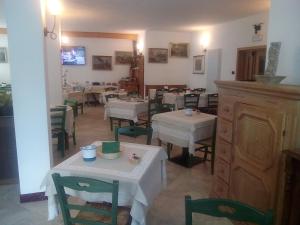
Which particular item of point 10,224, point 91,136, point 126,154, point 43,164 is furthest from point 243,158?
point 91,136

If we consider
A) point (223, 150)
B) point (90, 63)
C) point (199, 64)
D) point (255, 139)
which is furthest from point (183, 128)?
point (90, 63)

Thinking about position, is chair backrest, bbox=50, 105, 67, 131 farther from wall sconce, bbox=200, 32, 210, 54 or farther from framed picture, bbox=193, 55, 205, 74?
wall sconce, bbox=200, 32, 210, 54

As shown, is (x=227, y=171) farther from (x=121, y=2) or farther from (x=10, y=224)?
(x=121, y=2)

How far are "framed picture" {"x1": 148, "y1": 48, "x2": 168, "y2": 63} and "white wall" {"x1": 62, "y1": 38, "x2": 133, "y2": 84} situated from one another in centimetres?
167

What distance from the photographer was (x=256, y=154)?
2014 mm

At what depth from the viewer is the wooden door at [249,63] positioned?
6.17m

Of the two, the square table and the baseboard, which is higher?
the square table

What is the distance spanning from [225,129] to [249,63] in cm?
457

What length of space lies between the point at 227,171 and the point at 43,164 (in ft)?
6.46

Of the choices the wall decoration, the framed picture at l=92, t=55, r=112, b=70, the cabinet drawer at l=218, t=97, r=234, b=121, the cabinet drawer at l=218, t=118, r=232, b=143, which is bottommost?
the cabinet drawer at l=218, t=118, r=232, b=143

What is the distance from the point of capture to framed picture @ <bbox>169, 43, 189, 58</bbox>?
29.3ft

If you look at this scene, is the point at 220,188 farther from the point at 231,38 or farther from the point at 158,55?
the point at 158,55

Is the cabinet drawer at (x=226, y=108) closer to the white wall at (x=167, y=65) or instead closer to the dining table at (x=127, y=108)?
the dining table at (x=127, y=108)

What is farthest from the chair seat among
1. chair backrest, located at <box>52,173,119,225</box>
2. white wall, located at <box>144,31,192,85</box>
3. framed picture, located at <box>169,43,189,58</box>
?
framed picture, located at <box>169,43,189,58</box>
